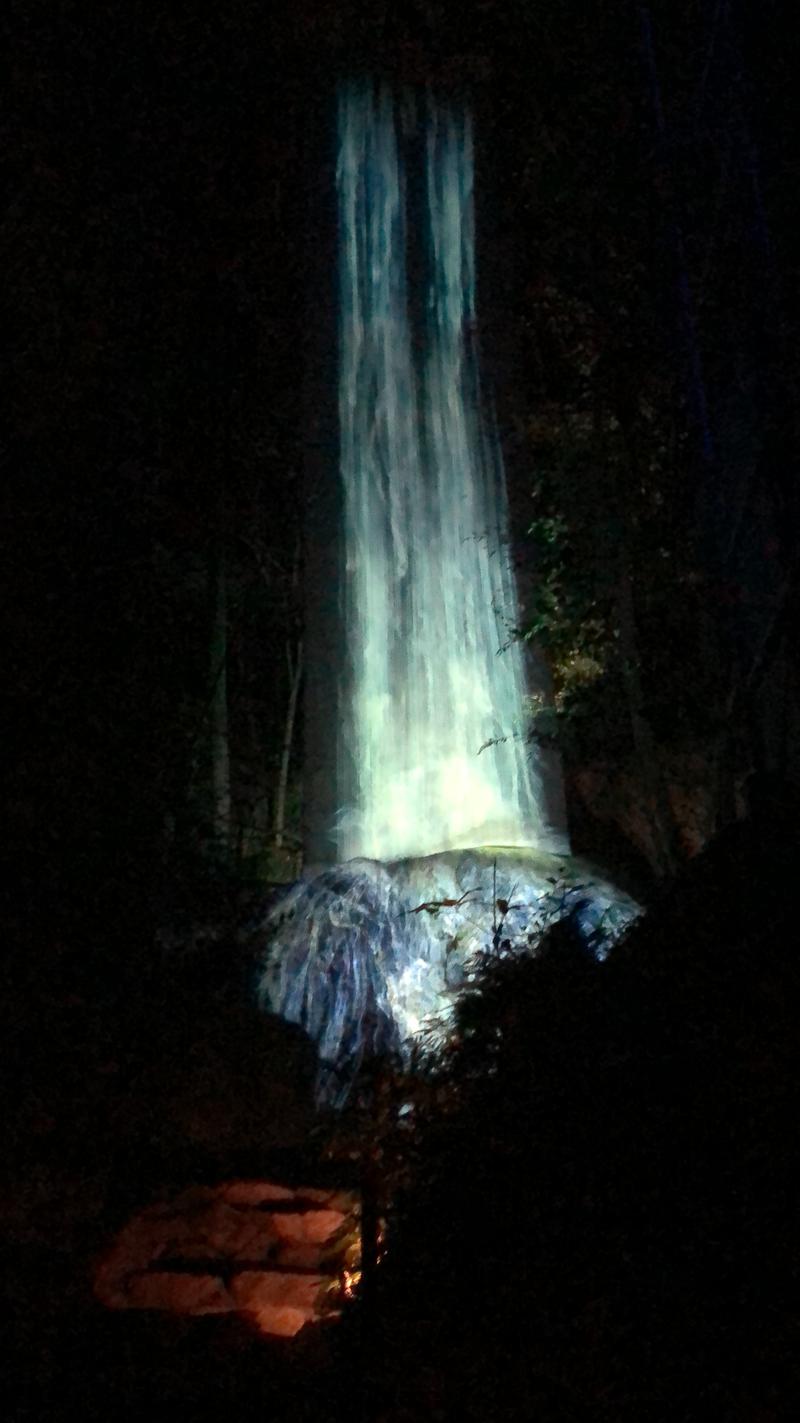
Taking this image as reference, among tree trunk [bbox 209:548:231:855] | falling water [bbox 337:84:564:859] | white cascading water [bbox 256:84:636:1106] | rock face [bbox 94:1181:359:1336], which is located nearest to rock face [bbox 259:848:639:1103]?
white cascading water [bbox 256:84:636:1106]

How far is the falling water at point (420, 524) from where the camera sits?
1216cm

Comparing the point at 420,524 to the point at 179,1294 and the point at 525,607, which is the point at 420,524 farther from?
the point at 179,1294

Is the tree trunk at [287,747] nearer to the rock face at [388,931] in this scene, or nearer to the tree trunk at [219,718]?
the tree trunk at [219,718]

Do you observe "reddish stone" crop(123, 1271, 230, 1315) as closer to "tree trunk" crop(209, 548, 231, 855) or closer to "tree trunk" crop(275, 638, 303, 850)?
"tree trunk" crop(209, 548, 231, 855)

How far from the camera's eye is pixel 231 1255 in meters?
7.03

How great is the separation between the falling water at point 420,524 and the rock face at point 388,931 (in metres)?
1.39

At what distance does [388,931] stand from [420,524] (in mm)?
5864

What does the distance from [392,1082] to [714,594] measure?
17.5 feet

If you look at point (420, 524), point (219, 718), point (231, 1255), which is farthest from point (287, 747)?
point (231, 1255)

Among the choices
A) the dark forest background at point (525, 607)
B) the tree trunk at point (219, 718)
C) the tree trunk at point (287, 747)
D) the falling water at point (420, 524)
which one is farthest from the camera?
the tree trunk at point (287, 747)

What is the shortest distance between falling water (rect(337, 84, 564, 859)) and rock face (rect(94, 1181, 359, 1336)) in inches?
198

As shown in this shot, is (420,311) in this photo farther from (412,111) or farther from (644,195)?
(644,195)

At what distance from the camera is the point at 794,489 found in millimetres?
6820

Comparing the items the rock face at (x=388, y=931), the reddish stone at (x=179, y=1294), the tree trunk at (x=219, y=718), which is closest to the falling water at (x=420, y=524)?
the rock face at (x=388, y=931)
